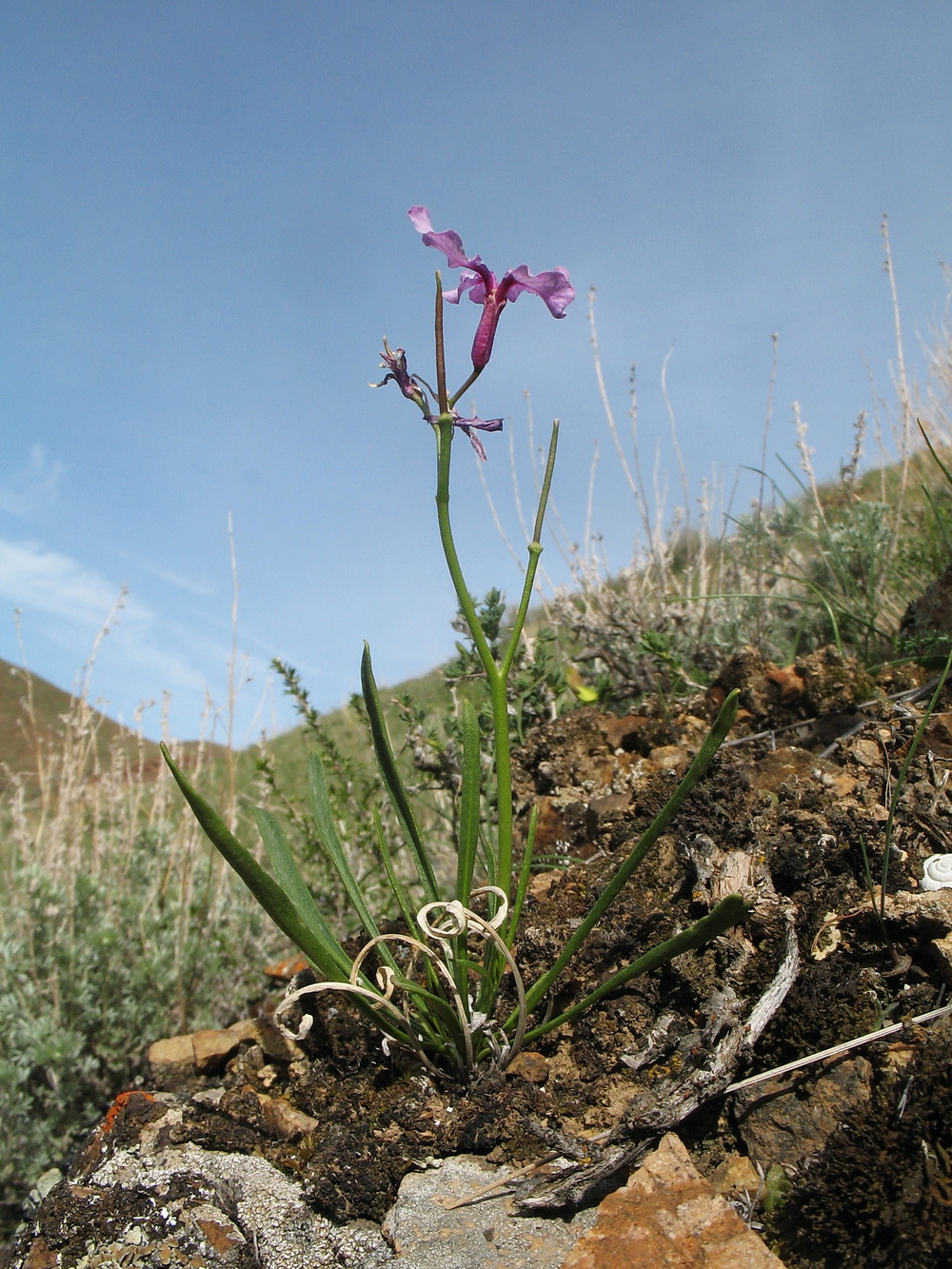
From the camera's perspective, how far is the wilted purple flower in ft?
5.06

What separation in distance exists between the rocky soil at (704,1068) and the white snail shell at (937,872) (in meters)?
0.03

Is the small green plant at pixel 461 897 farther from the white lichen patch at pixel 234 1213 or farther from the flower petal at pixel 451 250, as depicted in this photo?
the white lichen patch at pixel 234 1213

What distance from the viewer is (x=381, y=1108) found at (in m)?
1.59

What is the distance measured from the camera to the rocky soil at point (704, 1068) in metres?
1.21

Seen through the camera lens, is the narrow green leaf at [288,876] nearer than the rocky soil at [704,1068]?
No

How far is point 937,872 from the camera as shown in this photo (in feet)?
5.29

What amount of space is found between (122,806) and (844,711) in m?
3.37

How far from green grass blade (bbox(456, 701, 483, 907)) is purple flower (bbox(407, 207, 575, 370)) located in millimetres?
702

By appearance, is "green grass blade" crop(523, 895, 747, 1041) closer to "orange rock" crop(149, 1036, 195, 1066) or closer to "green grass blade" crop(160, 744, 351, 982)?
"green grass blade" crop(160, 744, 351, 982)

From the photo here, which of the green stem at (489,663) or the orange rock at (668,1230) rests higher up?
the green stem at (489,663)

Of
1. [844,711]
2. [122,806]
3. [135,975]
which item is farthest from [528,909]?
[122,806]

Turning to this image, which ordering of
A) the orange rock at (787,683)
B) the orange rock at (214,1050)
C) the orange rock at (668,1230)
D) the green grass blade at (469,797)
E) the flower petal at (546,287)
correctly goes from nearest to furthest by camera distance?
the orange rock at (668,1230)
the flower petal at (546,287)
the green grass blade at (469,797)
the orange rock at (214,1050)
the orange rock at (787,683)

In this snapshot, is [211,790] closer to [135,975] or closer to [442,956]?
[135,975]

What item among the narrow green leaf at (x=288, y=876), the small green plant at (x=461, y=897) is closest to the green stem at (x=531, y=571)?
the small green plant at (x=461, y=897)
